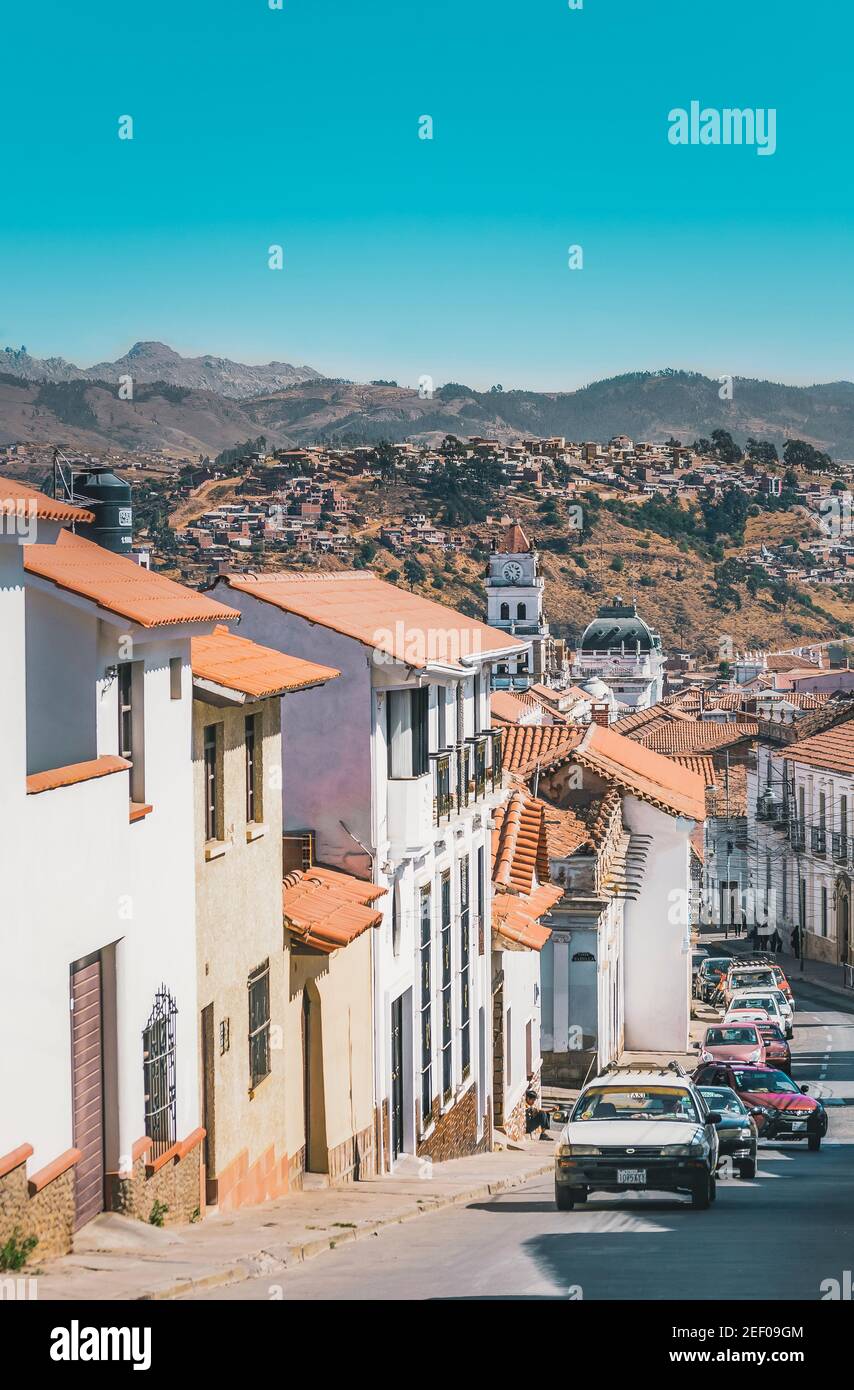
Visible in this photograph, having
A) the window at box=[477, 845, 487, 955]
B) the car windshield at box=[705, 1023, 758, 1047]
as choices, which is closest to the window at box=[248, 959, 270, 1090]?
the window at box=[477, 845, 487, 955]

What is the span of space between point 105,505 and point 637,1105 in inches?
299

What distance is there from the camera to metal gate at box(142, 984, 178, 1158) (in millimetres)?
13805

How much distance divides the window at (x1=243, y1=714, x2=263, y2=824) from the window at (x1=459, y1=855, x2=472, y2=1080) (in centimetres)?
1008

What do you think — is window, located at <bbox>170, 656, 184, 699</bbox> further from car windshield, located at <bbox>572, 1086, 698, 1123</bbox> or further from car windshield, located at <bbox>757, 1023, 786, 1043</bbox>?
car windshield, located at <bbox>757, 1023, 786, 1043</bbox>

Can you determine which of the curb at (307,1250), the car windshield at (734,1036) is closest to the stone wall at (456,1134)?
the curb at (307,1250)

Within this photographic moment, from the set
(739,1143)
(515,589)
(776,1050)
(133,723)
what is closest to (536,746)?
(776,1050)

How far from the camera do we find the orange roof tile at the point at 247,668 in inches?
615

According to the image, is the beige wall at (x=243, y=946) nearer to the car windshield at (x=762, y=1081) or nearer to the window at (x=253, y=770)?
the window at (x=253, y=770)

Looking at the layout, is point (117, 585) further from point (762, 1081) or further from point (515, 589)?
point (515, 589)

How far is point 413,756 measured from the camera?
23969mm

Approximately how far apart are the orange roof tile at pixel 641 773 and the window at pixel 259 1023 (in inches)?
848
